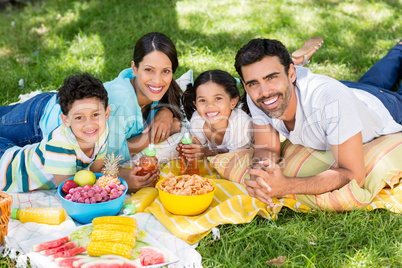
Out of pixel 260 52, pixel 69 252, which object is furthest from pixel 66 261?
pixel 260 52

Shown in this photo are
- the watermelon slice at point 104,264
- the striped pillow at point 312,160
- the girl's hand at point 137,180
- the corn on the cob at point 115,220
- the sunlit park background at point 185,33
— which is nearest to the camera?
the watermelon slice at point 104,264

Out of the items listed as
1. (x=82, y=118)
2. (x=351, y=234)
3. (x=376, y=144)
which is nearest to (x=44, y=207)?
(x=82, y=118)

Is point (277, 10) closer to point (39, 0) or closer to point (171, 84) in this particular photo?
point (171, 84)

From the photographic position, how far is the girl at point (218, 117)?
3.56 metres

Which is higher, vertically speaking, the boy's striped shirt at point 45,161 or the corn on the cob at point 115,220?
the boy's striped shirt at point 45,161

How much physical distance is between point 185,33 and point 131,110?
3131 mm

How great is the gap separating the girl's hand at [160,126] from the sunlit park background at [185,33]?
1.30 meters

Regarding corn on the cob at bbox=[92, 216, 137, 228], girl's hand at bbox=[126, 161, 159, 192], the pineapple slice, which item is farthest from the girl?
corn on the cob at bbox=[92, 216, 137, 228]

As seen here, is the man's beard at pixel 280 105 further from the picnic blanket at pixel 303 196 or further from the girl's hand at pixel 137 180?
the girl's hand at pixel 137 180

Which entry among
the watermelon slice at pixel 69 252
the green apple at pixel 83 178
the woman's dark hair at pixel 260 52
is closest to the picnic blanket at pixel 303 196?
the green apple at pixel 83 178

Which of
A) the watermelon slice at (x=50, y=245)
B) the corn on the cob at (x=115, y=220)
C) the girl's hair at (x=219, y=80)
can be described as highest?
the girl's hair at (x=219, y=80)

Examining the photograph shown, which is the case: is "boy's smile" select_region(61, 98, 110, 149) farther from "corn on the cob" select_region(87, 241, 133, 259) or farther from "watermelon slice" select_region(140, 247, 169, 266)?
"watermelon slice" select_region(140, 247, 169, 266)

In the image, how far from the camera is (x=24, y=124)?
3.59m

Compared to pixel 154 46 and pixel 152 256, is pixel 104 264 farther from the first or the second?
pixel 154 46
